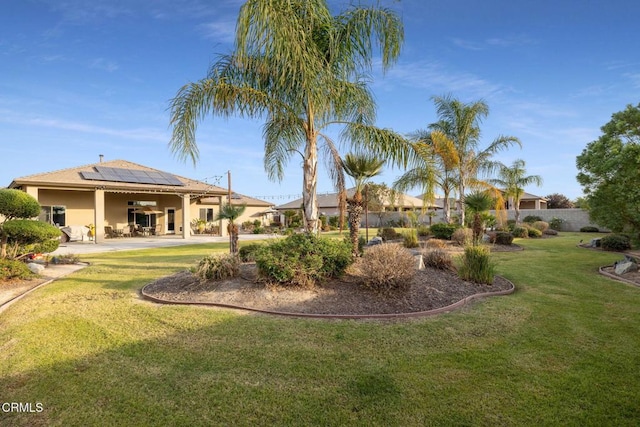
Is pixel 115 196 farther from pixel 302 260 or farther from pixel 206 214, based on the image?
pixel 302 260

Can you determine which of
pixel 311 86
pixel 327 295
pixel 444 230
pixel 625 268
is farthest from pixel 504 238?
pixel 311 86

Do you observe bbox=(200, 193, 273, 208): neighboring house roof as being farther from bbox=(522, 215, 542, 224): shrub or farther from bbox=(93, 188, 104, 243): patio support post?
bbox=(522, 215, 542, 224): shrub

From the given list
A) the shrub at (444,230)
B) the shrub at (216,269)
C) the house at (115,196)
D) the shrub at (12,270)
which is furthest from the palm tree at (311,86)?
the house at (115,196)

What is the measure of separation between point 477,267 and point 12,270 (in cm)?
1154

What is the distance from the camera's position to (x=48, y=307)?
621 cm

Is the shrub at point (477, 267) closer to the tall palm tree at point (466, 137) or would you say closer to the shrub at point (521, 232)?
the tall palm tree at point (466, 137)

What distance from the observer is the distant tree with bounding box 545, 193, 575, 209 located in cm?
4481

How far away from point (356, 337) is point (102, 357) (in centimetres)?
314

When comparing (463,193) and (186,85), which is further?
(463,193)

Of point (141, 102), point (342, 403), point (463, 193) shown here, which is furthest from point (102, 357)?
point (463, 193)

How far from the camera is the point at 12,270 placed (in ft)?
28.2

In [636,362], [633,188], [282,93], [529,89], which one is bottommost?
[636,362]

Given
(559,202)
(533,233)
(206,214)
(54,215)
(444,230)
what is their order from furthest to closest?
(559,202)
(206,214)
(533,233)
(54,215)
(444,230)

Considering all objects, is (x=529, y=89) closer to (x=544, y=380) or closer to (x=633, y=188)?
(x=633, y=188)
